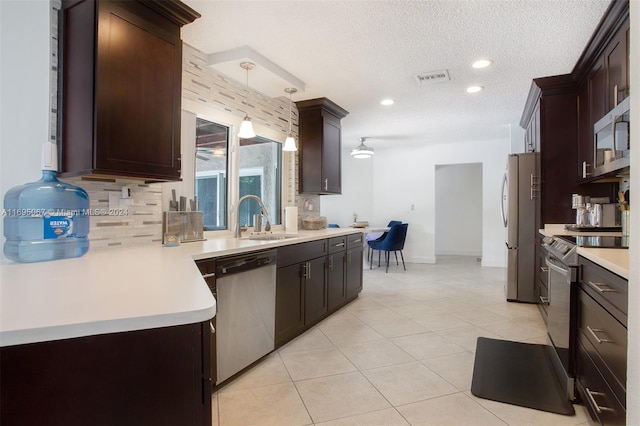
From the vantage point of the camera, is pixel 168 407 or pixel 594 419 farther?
pixel 594 419

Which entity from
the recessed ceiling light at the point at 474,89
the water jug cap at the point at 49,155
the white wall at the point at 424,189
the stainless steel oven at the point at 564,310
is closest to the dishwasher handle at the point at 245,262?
the water jug cap at the point at 49,155

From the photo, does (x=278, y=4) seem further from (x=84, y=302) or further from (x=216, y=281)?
(x=84, y=302)

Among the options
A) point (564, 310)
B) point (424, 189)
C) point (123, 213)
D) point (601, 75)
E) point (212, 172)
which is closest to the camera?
point (564, 310)

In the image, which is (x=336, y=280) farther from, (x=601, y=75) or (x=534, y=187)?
(x=601, y=75)

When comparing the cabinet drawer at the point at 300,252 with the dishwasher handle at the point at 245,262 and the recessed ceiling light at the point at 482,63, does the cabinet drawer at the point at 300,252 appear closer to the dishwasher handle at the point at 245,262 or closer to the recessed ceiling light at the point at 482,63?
the dishwasher handle at the point at 245,262

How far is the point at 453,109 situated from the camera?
14.3 ft

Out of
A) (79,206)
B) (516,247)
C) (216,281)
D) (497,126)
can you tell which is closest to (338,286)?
(216,281)

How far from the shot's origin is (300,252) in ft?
9.14

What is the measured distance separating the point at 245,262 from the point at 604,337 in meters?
1.80

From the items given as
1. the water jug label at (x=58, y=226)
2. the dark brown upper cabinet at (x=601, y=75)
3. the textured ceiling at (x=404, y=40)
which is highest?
the textured ceiling at (x=404, y=40)

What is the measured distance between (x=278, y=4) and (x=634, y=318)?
224 centimetres

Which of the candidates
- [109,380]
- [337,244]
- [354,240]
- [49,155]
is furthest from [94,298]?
[354,240]

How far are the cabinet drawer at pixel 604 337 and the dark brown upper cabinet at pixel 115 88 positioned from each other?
2225 millimetres

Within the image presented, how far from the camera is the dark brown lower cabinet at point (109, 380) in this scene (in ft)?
2.24
